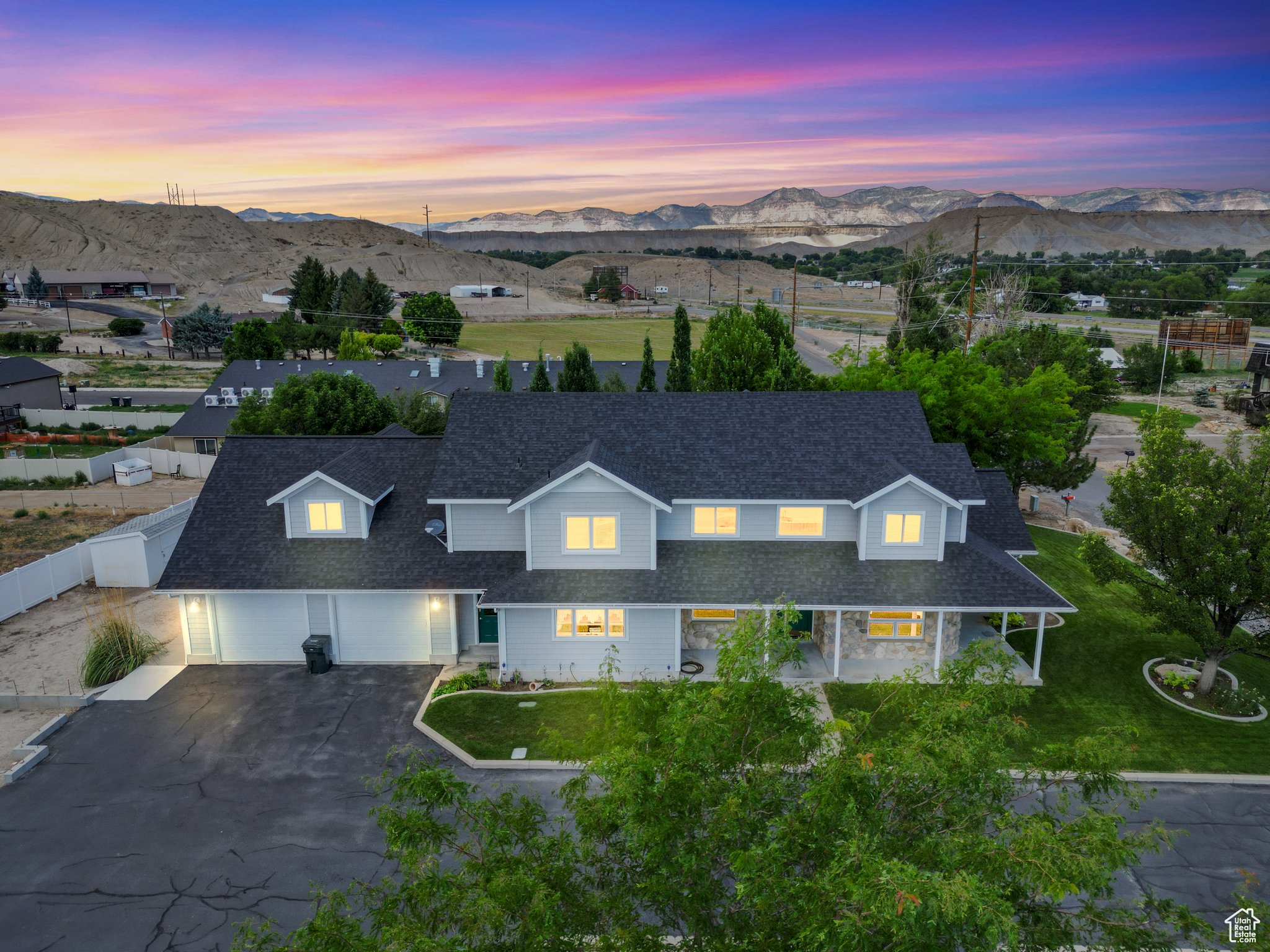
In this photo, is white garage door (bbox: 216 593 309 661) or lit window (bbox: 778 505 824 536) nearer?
white garage door (bbox: 216 593 309 661)

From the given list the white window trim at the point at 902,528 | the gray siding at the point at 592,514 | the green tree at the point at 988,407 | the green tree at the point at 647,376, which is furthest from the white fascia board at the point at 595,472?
the green tree at the point at 647,376

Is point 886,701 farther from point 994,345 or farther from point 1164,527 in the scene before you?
point 994,345

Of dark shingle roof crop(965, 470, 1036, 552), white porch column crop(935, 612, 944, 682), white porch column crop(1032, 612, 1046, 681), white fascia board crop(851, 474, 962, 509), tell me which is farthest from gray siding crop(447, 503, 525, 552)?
white porch column crop(1032, 612, 1046, 681)

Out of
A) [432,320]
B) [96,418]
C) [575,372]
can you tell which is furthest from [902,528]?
[432,320]

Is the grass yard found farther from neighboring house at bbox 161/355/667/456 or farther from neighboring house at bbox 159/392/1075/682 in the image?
neighboring house at bbox 159/392/1075/682

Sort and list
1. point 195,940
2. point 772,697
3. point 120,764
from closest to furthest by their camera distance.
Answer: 1. point 772,697
2. point 195,940
3. point 120,764

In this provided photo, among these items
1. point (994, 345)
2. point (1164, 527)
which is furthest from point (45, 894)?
point (994, 345)
